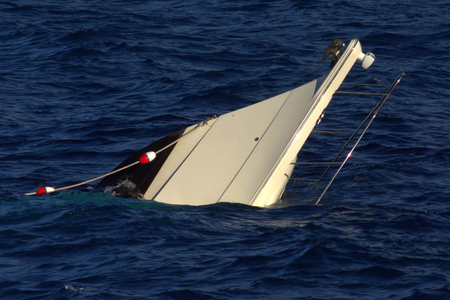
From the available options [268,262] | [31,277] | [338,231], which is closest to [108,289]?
[31,277]

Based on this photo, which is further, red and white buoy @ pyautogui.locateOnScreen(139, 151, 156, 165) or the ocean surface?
red and white buoy @ pyautogui.locateOnScreen(139, 151, 156, 165)

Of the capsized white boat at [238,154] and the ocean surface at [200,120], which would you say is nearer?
the ocean surface at [200,120]

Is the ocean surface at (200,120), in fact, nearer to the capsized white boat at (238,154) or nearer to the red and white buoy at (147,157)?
the capsized white boat at (238,154)

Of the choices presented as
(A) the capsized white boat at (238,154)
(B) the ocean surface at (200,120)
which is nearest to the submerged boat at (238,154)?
(A) the capsized white boat at (238,154)

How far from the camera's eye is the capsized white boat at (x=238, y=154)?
1066 centimetres

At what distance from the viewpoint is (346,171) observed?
12.5 meters

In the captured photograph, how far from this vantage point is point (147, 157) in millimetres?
10648

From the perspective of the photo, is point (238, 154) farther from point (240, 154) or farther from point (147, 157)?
point (147, 157)

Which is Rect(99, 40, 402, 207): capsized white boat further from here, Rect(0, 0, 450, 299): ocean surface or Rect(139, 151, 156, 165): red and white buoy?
Rect(0, 0, 450, 299): ocean surface

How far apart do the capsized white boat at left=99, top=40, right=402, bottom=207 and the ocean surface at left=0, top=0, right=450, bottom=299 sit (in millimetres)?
421

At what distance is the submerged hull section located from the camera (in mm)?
10648

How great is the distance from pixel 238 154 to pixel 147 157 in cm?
168

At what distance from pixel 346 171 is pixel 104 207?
16.8 feet

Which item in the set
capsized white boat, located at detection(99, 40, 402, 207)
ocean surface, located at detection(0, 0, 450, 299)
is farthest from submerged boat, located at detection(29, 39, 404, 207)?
ocean surface, located at detection(0, 0, 450, 299)
